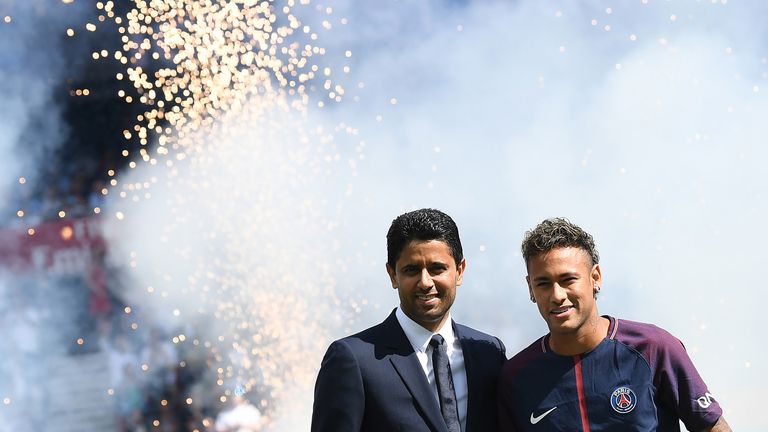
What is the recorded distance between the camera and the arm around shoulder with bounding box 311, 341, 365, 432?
301 centimetres

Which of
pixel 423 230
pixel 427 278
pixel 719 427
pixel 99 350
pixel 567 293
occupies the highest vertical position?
pixel 99 350

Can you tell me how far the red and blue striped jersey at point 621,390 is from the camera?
290 cm

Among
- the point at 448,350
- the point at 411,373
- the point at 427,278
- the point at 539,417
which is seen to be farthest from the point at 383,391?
the point at 539,417

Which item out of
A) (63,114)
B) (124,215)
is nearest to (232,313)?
(124,215)

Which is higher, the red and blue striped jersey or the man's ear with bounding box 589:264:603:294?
the man's ear with bounding box 589:264:603:294

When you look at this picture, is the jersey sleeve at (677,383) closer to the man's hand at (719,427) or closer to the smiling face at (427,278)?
the man's hand at (719,427)

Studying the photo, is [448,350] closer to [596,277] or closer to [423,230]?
[423,230]

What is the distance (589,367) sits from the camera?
2.98 meters

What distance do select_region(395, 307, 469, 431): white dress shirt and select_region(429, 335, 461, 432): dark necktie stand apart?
0.06ft

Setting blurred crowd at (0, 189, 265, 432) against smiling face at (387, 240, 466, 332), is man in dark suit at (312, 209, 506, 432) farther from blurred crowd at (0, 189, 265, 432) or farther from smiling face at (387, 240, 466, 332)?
blurred crowd at (0, 189, 265, 432)

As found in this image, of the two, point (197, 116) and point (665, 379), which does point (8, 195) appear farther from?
point (665, 379)

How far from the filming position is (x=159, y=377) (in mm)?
12969

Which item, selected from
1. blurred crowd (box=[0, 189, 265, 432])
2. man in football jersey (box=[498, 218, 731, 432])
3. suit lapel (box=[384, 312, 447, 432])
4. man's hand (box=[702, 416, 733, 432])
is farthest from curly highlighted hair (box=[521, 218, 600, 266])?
blurred crowd (box=[0, 189, 265, 432])

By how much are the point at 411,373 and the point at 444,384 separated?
0.38 feet
